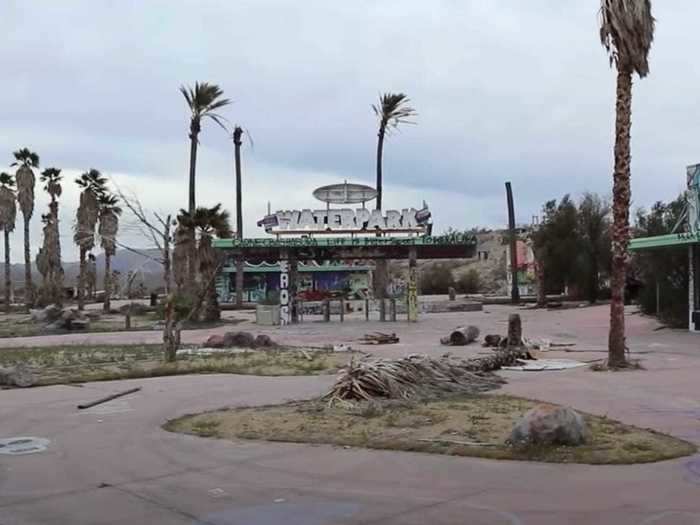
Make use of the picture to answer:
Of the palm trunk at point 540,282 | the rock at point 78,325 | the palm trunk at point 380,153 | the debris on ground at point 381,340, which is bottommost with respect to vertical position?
the debris on ground at point 381,340

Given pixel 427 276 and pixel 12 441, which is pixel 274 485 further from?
pixel 427 276

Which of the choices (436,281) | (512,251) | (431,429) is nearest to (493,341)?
(431,429)

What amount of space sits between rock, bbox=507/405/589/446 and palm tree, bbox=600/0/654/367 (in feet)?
27.7

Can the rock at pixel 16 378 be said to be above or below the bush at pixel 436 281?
below

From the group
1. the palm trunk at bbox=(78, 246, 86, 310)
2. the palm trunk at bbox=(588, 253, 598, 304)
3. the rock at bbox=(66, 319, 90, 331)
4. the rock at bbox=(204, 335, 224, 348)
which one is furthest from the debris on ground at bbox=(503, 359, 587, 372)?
the palm trunk at bbox=(78, 246, 86, 310)

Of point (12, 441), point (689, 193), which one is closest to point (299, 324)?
point (689, 193)

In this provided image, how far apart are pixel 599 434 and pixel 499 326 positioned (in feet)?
81.1

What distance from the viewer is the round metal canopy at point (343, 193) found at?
45719 millimetres

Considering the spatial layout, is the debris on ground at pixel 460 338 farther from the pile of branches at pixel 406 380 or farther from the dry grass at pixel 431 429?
the dry grass at pixel 431 429

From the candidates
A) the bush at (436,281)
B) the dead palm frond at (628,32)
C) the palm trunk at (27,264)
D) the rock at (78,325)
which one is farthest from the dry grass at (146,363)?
the bush at (436,281)

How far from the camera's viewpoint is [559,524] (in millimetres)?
5926

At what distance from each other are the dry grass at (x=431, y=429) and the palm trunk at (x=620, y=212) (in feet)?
16.7

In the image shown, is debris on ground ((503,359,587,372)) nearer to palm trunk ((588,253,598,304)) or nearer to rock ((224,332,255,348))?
rock ((224,332,255,348))

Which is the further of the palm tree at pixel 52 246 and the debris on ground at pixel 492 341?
the palm tree at pixel 52 246
